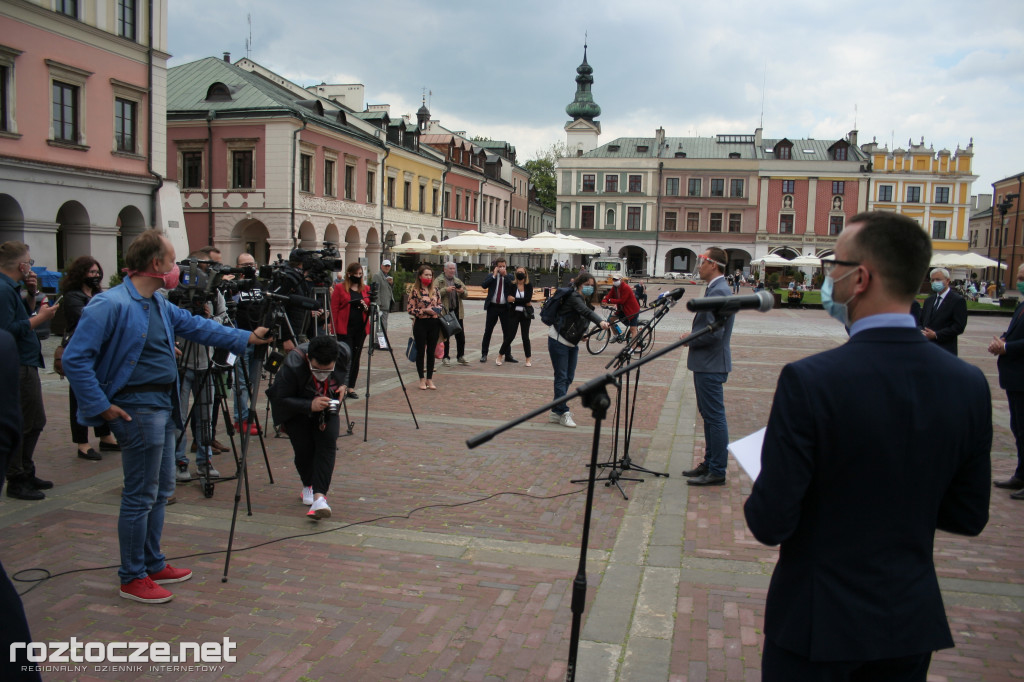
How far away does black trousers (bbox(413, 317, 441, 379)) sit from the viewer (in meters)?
11.0

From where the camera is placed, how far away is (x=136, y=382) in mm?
4113

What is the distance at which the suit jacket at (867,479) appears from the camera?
73.6 inches

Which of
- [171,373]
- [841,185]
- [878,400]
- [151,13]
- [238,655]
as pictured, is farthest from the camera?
[841,185]

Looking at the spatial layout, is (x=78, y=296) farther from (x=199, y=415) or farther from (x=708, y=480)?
(x=708, y=480)

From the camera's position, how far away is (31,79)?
19.5 metres

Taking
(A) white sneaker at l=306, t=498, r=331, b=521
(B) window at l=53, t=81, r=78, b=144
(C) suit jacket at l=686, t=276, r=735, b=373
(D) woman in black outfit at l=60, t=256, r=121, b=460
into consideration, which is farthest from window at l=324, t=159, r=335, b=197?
(A) white sneaker at l=306, t=498, r=331, b=521

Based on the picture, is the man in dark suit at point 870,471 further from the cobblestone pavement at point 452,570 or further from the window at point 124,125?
the window at point 124,125

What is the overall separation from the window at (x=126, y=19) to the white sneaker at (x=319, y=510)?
21873mm

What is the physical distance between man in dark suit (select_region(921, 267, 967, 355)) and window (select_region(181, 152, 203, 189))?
3040 cm

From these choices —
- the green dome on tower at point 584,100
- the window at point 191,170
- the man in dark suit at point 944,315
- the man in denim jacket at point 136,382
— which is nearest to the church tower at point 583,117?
the green dome on tower at point 584,100

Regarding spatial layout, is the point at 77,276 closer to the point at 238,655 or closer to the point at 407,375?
the point at 238,655

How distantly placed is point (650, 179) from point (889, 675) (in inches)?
2810

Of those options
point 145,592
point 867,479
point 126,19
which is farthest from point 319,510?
point 126,19

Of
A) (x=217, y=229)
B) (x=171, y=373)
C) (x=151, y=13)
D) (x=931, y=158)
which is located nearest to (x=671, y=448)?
(x=171, y=373)
